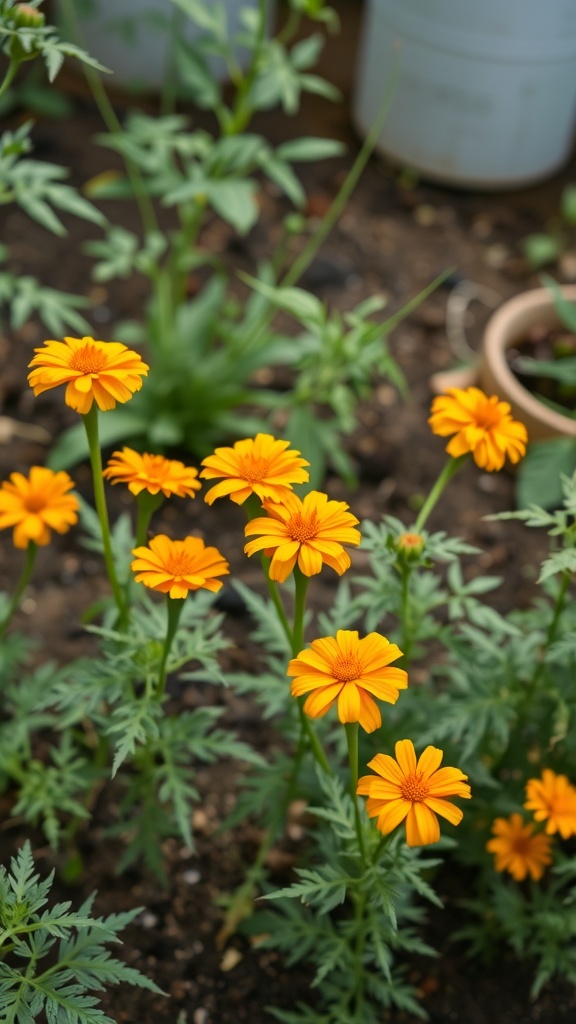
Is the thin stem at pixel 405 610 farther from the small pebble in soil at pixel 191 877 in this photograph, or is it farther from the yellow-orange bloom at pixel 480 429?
the small pebble in soil at pixel 191 877

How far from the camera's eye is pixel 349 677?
1.05 meters

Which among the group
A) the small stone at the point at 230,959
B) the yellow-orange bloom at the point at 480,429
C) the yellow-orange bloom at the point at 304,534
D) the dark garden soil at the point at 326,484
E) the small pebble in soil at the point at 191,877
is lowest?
the small stone at the point at 230,959

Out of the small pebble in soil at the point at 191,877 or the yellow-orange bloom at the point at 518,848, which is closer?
the yellow-orange bloom at the point at 518,848

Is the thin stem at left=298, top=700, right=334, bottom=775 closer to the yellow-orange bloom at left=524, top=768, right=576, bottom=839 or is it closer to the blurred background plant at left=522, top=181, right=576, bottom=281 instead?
the yellow-orange bloom at left=524, top=768, right=576, bottom=839

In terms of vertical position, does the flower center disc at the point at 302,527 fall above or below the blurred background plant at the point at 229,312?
above

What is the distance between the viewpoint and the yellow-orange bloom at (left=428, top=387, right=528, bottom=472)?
1.23m

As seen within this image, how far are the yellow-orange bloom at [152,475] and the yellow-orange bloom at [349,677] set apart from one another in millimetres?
229

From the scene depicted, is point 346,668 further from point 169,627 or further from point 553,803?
point 553,803

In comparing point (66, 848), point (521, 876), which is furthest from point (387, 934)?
point (66, 848)

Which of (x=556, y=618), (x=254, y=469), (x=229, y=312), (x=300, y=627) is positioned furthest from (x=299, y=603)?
(x=229, y=312)

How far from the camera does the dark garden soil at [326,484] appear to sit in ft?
4.97

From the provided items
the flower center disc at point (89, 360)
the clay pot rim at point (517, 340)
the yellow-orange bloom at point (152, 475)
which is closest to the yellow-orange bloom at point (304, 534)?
the yellow-orange bloom at point (152, 475)

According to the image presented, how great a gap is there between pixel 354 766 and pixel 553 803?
392 millimetres

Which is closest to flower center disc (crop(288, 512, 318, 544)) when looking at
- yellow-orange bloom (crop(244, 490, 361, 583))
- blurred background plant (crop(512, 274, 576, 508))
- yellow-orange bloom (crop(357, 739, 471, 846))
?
yellow-orange bloom (crop(244, 490, 361, 583))
